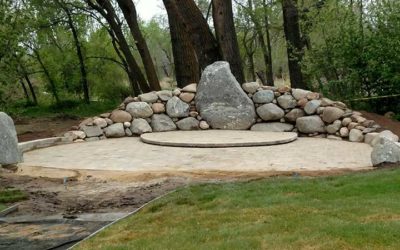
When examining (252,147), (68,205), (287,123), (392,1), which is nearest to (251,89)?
(287,123)

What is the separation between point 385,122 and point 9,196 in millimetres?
7029

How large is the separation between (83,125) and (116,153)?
8.92 ft

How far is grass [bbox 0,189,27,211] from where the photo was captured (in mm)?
5754

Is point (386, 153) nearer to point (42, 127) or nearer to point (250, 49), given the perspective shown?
point (42, 127)

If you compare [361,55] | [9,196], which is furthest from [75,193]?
[361,55]

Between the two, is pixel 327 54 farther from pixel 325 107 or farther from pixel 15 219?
pixel 15 219

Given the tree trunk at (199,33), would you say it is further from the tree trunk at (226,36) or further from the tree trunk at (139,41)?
the tree trunk at (139,41)

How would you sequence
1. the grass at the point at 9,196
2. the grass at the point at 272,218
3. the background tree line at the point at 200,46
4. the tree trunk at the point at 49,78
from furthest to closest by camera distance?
the tree trunk at the point at 49,78 → the background tree line at the point at 200,46 → the grass at the point at 9,196 → the grass at the point at 272,218

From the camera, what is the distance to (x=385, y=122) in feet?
33.0

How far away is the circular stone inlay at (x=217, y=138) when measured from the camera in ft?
31.8

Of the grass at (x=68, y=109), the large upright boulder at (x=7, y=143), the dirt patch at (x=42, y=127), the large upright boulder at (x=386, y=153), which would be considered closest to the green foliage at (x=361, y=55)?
the large upright boulder at (x=386, y=153)

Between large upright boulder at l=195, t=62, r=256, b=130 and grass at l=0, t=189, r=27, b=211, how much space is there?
6.23 m

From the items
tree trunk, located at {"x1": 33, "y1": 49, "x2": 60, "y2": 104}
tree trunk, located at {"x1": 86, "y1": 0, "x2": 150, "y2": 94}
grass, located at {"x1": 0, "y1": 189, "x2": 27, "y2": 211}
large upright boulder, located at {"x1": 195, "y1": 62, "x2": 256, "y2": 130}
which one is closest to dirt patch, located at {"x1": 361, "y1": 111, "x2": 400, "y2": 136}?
large upright boulder, located at {"x1": 195, "y1": 62, "x2": 256, "y2": 130}

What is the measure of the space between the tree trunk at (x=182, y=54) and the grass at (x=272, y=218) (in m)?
9.14
